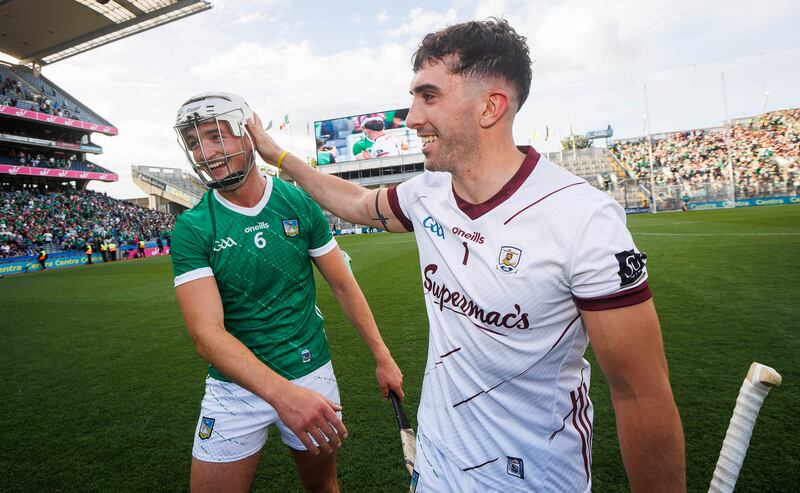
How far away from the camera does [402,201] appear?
7.20 ft

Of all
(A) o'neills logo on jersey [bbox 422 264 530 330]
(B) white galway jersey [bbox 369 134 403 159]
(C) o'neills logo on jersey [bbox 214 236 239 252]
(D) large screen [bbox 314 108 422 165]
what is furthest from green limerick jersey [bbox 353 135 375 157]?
(A) o'neills logo on jersey [bbox 422 264 530 330]

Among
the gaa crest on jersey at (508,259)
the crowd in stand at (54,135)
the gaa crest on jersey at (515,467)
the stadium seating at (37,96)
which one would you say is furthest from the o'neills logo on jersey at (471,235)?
the crowd in stand at (54,135)

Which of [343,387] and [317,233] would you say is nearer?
[317,233]

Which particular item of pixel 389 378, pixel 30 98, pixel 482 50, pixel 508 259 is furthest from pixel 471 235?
pixel 30 98

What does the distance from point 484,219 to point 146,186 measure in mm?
63350

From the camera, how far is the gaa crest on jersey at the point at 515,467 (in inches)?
61.5

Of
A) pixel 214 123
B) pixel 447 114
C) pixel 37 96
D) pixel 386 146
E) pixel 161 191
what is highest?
pixel 37 96

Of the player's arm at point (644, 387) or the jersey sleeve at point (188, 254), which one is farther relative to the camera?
the jersey sleeve at point (188, 254)

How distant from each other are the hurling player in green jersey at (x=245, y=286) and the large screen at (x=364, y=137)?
53878 mm

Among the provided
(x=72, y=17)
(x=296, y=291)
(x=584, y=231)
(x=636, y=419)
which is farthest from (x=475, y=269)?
(x=72, y=17)

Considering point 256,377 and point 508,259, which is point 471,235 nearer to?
point 508,259

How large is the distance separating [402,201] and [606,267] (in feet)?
3.77

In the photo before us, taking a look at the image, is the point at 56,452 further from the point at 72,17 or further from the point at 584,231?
the point at 72,17

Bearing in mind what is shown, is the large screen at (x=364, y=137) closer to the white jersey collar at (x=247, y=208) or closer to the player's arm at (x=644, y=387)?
the white jersey collar at (x=247, y=208)
